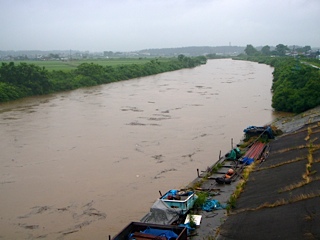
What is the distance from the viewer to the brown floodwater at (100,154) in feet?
31.4

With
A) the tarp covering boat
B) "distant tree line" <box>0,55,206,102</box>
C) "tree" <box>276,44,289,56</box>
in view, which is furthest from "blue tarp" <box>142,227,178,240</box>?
"tree" <box>276,44,289,56</box>

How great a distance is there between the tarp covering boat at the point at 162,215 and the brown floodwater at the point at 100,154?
1.30 meters

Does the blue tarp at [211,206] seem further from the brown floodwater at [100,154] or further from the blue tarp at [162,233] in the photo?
the blue tarp at [162,233]

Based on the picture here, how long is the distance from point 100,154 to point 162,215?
23.9 ft

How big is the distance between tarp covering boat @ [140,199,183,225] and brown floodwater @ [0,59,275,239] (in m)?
1.30

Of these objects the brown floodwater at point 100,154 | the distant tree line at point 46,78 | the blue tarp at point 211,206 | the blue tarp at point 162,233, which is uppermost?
the distant tree line at point 46,78

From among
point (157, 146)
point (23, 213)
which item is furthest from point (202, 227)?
point (157, 146)

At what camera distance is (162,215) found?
7.93 meters

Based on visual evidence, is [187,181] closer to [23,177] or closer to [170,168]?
[170,168]

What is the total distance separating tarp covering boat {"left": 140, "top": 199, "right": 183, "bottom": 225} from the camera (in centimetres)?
788

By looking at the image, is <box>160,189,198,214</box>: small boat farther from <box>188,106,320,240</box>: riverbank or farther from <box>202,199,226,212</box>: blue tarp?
<box>188,106,320,240</box>: riverbank

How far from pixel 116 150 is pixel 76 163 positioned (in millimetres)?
2108

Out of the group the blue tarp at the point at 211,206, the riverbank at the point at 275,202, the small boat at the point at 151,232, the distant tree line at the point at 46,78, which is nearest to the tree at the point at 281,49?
the distant tree line at the point at 46,78

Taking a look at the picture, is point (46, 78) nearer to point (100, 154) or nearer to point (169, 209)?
point (100, 154)
